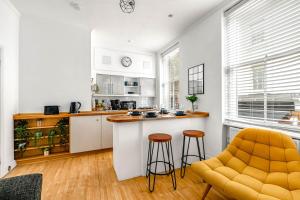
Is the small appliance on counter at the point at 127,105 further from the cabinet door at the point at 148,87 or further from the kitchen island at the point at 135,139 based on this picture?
the kitchen island at the point at 135,139

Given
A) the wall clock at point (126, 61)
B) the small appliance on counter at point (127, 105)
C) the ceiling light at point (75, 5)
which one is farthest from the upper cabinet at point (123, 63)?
the ceiling light at point (75, 5)

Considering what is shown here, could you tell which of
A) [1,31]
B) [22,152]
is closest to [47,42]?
[1,31]

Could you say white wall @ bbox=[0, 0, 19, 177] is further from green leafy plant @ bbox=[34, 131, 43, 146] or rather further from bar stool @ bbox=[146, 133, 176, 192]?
bar stool @ bbox=[146, 133, 176, 192]

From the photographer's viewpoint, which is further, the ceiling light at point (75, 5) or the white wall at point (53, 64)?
the white wall at point (53, 64)

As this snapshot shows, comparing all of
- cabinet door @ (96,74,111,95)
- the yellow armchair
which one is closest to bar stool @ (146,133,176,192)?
the yellow armchair

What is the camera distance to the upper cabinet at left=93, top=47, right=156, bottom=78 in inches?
178

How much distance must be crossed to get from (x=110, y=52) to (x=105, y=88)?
122cm

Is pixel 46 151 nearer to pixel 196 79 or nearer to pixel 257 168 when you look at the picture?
pixel 196 79

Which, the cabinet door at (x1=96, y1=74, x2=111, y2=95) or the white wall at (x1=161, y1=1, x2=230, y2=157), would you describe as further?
the cabinet door at (x1=96, y1=74, x2=111, y2=95)

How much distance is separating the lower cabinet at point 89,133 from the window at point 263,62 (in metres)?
2.81

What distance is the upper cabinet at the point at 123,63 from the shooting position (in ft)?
14.8

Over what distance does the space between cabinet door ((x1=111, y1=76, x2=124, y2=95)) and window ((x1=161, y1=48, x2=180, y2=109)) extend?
1.47 meters

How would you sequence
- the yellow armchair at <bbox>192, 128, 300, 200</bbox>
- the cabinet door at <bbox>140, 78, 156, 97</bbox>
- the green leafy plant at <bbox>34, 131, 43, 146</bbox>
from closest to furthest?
the yellow armchair at <bbox>192, 128, 300, 200</bbox> < the green leafy plant at <bbox>34, 131, 43, 146</bbox> < the cabinet door at <bbox>140, 78, 156, 97</bbox>

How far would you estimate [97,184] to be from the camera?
2.19 meters
